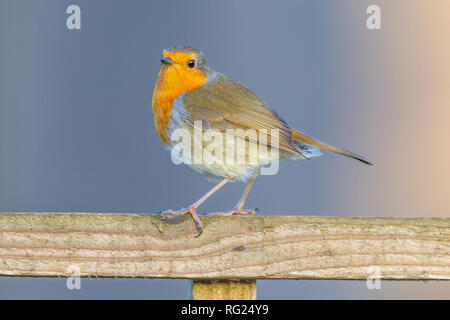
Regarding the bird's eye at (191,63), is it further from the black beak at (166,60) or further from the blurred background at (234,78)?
the blurred background at (234,78)

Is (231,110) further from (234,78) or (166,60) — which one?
(234,78)

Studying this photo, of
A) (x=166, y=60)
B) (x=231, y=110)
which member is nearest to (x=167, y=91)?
(x=166, y=60)

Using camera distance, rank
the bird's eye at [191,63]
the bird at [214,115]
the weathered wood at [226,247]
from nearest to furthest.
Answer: the weathered wood at [226,247] < the bird at [214,115] < the bird's eye at [191,63]

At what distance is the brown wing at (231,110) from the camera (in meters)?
3.74

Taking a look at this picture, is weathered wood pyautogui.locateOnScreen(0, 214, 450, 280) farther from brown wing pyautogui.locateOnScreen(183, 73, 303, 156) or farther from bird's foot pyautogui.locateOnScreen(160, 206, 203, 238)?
brown wing pyautogui.locateOnScreen(183, 73, 303, 156)

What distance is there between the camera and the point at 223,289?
2.74 m

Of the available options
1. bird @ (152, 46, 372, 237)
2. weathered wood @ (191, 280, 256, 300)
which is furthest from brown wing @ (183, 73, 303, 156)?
weathered wood @ (191, 280, 256, 300)

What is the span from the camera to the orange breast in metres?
3.75

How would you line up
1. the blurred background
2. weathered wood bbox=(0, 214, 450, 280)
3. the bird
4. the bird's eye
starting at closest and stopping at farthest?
weathered wood bbox=(0, 214, 450, 280) < the bird < the bird's eye < the blurred background

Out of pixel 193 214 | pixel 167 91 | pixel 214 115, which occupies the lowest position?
pixel 193 214

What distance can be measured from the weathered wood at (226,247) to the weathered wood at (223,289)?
0.18 feet

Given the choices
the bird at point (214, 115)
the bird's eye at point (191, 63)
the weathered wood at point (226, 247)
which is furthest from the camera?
the bird's eye at point (191, 63)

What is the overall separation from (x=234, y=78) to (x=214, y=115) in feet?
6.22

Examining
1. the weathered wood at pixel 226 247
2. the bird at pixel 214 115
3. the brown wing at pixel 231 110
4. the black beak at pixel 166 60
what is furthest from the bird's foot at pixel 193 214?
the black beak at pixel 166 60
